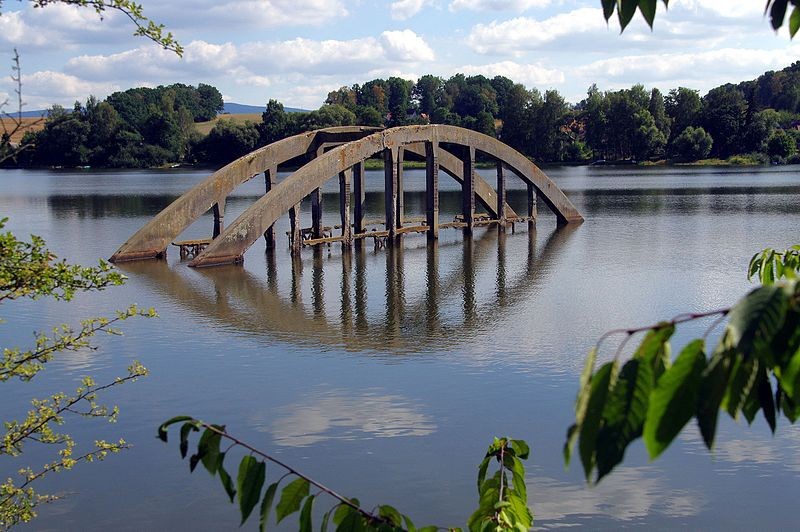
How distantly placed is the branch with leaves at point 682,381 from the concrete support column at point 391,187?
993 inches

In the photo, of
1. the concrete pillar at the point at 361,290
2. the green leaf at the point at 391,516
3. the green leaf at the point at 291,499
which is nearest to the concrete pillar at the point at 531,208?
the concrete pillar at the point at 361,290

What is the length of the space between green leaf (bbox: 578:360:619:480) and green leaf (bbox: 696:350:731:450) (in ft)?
0.57

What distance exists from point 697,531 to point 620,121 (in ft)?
298

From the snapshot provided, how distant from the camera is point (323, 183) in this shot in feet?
82.9

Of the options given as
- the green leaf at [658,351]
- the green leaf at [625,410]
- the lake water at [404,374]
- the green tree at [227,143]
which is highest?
the green tree at [227,143]

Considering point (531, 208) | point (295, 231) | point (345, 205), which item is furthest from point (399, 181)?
point (531, 208)

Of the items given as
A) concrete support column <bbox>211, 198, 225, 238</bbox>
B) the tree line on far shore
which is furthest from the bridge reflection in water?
the tree line on far shore

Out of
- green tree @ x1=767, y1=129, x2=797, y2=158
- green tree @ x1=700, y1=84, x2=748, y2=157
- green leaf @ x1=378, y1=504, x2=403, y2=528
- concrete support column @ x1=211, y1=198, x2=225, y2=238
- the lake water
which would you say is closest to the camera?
green leaf @ x1=378, y1=504, x2=403, y2=528

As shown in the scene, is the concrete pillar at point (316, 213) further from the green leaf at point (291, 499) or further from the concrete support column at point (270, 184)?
the green leaf at point (291, 499)

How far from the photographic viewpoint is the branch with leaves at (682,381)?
1417 mm

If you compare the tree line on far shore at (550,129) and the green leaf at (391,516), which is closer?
the green leaf at (391,516)

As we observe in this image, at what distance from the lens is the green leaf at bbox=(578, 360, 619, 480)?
157 centimetres

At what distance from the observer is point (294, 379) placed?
505 inches

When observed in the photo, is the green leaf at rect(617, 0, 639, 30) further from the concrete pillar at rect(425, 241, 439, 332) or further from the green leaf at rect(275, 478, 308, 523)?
the concrete pillar at rect(425, 241, 439, 332)
